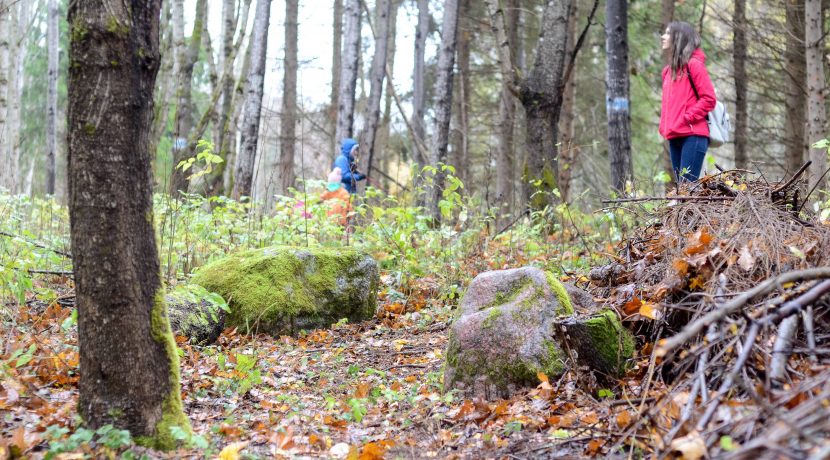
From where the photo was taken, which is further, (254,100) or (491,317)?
(254,100)

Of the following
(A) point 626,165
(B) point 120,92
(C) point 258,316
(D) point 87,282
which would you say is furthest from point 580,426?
(A) point 626,165

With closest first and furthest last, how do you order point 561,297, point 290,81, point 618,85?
1. point 561,297
2. point 618,85
3. point 290,81

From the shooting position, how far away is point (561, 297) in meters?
4.07

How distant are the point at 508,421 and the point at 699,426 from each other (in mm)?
1207

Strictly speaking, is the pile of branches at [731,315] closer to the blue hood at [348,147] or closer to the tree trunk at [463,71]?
the blue hood at [348,147]

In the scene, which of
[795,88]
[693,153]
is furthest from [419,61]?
[693,153]

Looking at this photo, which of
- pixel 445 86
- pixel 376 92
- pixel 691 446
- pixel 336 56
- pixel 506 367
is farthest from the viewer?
pixel 336 56

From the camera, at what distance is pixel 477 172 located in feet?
74.2

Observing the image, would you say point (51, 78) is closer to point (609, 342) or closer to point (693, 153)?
point (693, 153)

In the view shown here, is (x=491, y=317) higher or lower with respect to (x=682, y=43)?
lower

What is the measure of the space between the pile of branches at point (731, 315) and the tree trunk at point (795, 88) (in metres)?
8.00

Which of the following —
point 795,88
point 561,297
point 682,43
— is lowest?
point 561,297

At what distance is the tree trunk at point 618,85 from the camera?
8.23m

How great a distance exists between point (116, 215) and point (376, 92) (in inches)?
421
